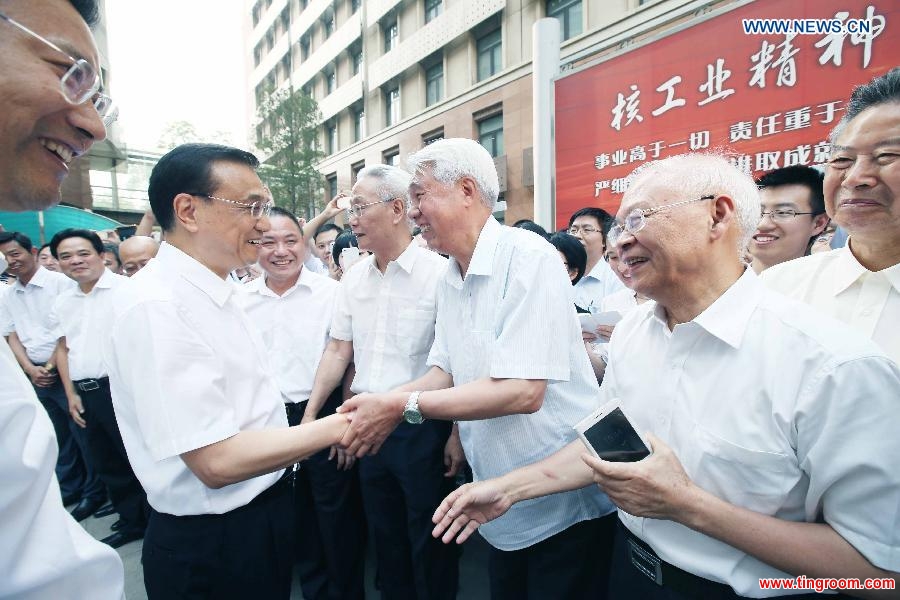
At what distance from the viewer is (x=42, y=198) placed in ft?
3.28

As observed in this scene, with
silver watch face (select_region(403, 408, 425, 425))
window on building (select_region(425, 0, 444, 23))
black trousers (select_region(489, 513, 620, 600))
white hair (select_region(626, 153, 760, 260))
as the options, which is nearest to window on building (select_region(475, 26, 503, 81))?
window on building (select_region(425, 0, 444, 23))

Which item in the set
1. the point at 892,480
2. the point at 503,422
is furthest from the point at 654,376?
the point at 503,422

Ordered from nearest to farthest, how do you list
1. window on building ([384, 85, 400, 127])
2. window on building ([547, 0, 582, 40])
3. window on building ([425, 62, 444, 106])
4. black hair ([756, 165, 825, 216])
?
1. black hair ([756, 165, 825, 216])
2. window on building ([547, 0, 582, 40])
3. window on building ([425, 62, 444, 106])
4. window on building ([384, 85, 400, 127])

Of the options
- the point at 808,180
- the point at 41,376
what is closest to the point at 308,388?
the point at 808,180

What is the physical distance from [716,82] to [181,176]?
4.69 metres

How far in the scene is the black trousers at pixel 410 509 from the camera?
238 centimetres

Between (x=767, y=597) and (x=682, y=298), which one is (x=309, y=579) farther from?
(x=682, y=298)

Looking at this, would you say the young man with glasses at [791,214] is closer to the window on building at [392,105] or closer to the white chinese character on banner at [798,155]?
the white chinese character on banner at [798,155]

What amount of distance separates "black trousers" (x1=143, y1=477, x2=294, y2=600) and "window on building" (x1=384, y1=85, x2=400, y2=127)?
18511 millimetres

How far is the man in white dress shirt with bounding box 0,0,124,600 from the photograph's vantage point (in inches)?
32.4

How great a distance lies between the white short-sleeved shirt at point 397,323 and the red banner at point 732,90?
3381 millimetres

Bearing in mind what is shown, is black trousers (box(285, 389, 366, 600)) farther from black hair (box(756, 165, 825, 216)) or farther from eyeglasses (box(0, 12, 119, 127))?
black hair (box(756, 165, 825, 216))

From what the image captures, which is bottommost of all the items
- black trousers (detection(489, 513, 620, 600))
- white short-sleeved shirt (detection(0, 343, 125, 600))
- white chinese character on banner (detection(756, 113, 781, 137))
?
black trousers (detection(489, 513, 620, 600))

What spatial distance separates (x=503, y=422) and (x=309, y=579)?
2.13 meters
